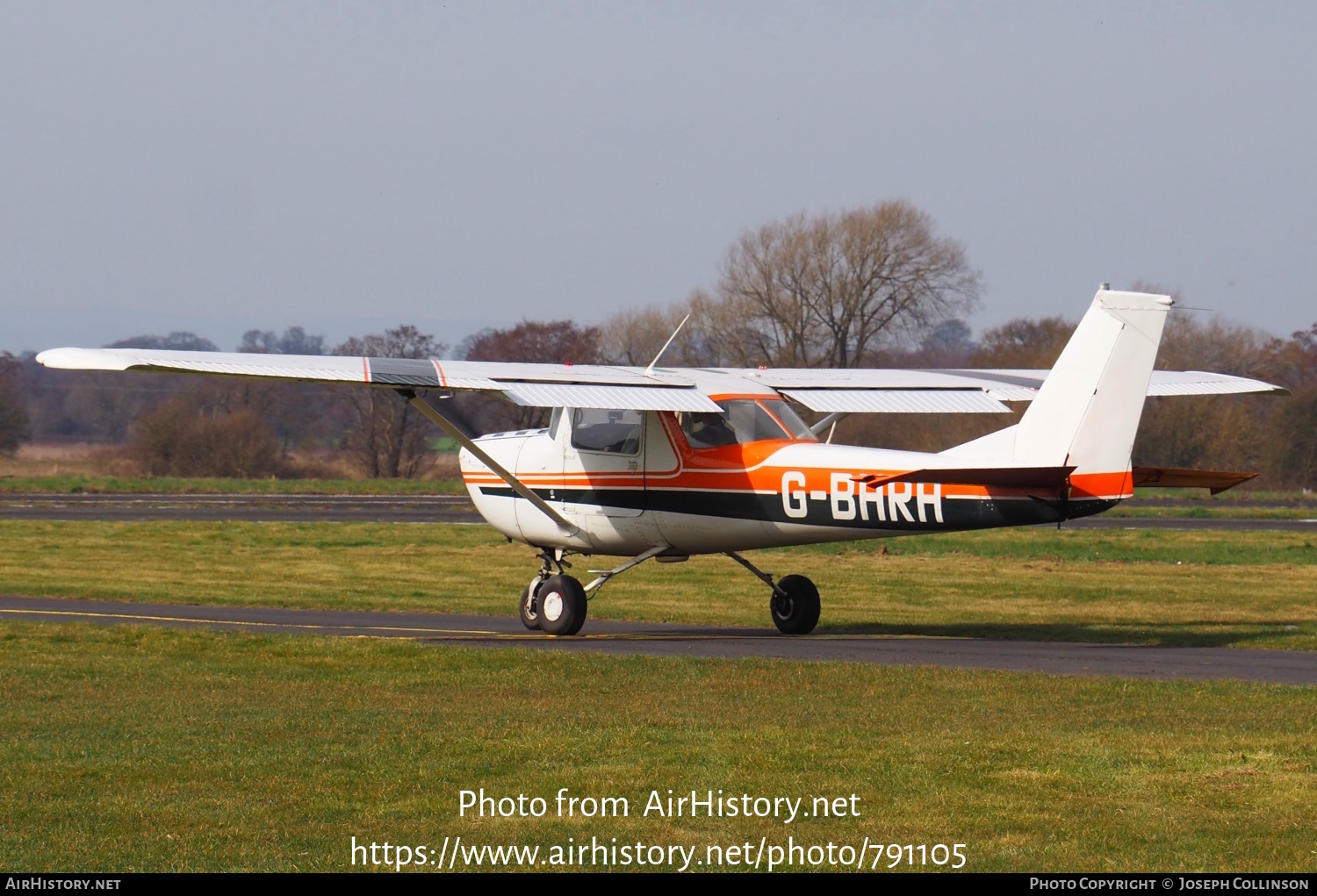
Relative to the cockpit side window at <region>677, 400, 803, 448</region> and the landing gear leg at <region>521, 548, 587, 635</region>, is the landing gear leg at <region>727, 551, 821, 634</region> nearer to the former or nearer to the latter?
the cockpit side window at <region>677, 400, 803, 448</region>

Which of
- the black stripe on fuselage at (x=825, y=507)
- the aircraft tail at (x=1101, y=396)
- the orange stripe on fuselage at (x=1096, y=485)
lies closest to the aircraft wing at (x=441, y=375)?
the black stripe on fuselage at (x=825, y=507)

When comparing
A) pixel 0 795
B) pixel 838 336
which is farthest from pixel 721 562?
pixel 838 336

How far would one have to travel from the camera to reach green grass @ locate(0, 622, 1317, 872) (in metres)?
6.75

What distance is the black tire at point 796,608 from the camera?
16.4m

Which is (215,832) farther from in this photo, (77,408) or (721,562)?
(77,408)

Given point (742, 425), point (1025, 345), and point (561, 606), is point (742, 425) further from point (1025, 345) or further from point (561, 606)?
point (1025, 345)

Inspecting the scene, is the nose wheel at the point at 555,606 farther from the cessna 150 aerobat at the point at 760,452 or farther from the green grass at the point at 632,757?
the green grass at the point at 632,757

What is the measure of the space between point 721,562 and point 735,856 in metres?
20.2

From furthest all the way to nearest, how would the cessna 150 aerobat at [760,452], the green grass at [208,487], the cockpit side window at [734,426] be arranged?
the green grass at [208,487] < the cockpit side window at [734,426] < the cessna 150 aerobat at [760,452]

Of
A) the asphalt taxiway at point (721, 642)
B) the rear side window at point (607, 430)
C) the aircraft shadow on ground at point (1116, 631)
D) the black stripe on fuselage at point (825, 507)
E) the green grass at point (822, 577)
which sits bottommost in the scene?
the green grass at point (822, 577)

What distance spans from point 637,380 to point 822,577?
30.8 feet

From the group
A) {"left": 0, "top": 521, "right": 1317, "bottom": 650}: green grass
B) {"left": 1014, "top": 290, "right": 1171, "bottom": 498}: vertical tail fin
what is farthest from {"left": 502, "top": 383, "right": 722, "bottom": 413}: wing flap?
{"left": 0, "top": 521, "right": 1317, "bottom": 650}: green grass

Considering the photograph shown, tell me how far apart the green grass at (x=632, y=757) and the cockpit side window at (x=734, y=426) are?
2888 millimetres

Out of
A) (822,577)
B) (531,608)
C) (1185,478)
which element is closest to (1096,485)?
(1185,478)
